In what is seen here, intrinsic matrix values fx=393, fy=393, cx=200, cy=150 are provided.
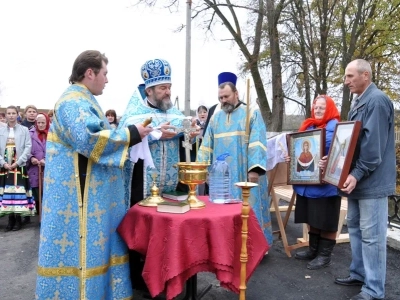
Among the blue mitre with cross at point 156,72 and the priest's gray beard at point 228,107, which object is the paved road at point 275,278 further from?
the blue mitre with cross at point 156,72

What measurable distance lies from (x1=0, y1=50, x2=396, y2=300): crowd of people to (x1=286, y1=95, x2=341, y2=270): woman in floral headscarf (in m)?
0.01

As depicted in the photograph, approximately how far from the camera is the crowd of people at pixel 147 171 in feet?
8.87

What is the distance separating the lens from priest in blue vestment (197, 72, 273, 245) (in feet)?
13.1

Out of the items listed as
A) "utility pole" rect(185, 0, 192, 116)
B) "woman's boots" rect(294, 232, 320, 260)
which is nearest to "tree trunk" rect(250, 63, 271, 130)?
"utility pole" rect(185, 0, 192, 116)

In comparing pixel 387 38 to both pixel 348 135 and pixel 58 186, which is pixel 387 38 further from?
pixel 58 186

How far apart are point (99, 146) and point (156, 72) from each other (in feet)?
3.10

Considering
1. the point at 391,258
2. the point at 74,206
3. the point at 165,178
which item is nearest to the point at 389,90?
the point at 391,258

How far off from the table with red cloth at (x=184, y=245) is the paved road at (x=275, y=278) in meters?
1.09

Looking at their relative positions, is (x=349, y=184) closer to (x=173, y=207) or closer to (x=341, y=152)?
(x=341, y=152)

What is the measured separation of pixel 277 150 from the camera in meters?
4.77

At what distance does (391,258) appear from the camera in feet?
15.4

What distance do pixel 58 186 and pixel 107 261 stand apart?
64cm

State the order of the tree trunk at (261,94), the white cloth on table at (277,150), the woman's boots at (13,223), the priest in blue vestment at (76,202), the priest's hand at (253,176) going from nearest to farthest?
the priest in blue vestment at (76,202), the priest's hand at (253,176), the white cloth on table at (277,150), the woman's boots at (13,223), the tree trunk at (261,94)

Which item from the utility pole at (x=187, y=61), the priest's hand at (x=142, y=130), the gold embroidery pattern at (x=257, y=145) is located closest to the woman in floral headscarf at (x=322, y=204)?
the gold embroidery pattern at (x=257, y=145)
